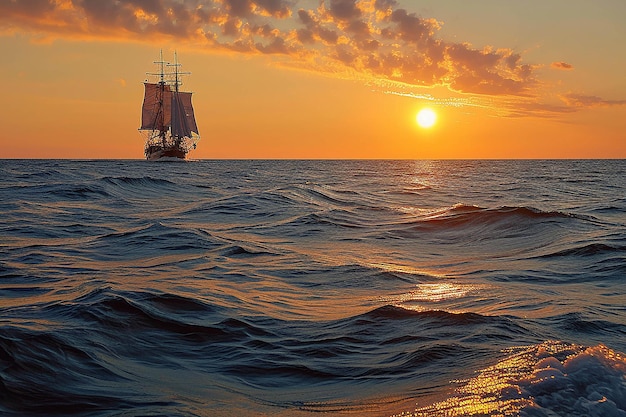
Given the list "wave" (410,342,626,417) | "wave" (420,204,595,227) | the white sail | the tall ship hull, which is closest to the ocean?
"wave" (410,342,626,417)

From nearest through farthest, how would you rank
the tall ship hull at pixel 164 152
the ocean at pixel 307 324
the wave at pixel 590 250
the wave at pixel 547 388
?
the wave at pixel 547 388 → the ocean at pixel 307 324 → the wave at pixel 590 250 → the tall ship hull at pixel 164 152

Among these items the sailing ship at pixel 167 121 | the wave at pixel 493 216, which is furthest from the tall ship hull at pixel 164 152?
the wave at pixel 493 216

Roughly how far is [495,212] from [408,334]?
14.5 metres

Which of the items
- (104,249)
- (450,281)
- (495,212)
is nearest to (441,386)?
(450,281)

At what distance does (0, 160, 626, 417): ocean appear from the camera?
4.96m

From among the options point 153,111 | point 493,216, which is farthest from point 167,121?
point 493,216

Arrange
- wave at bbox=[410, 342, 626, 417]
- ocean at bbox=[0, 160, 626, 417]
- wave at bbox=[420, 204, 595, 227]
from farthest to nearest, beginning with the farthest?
wave at bbox=[420, 204, 595, 227]
ocean at bbox=[0, 160, 626, 417]
wave at bbox=[410, 342, 626, 417]

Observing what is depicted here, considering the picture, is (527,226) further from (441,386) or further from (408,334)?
(441,386)

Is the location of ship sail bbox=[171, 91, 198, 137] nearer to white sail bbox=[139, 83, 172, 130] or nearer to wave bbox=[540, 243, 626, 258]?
white sail bbox=[139, 83, 172, 130]

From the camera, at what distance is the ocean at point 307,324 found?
16.3 feet

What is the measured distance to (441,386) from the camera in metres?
5.31

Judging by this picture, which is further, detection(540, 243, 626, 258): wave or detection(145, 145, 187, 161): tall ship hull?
detection(145, 145, 187, 161): tall ship hull

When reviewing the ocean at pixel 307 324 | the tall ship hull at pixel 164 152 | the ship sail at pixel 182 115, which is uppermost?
the ship sail at pixel 182 115

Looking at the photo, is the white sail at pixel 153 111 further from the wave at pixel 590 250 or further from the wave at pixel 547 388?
the wave at pixel 547 388
